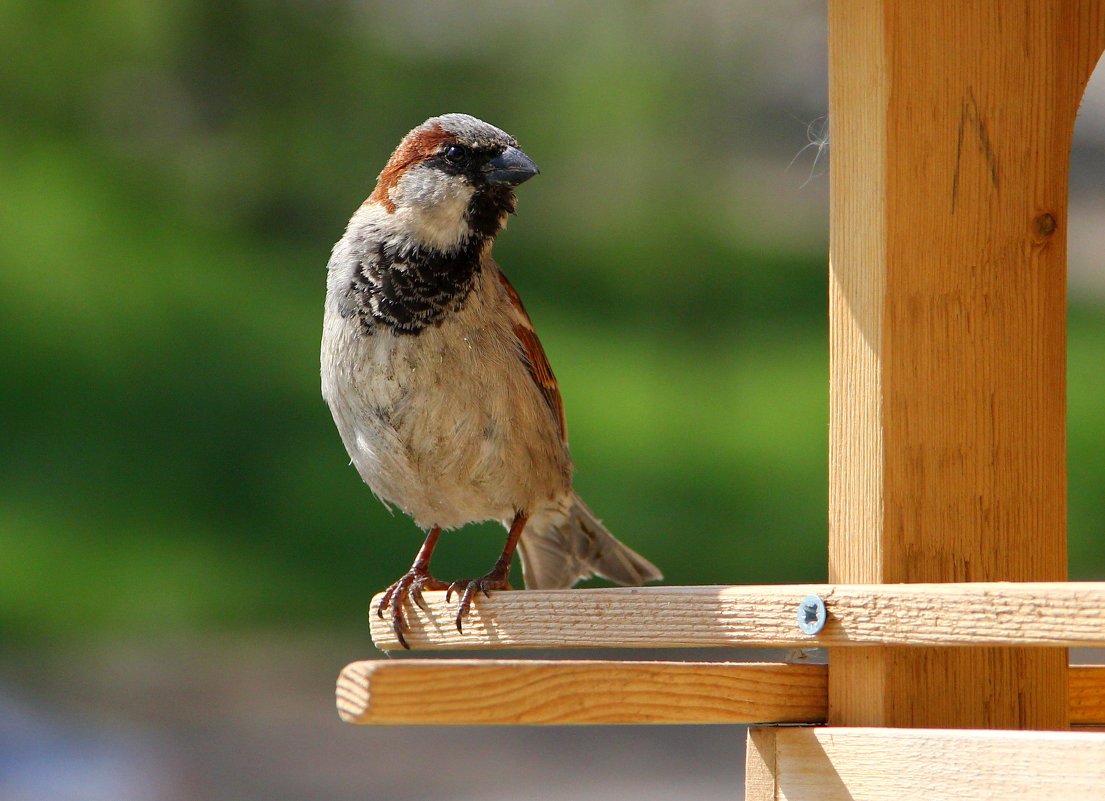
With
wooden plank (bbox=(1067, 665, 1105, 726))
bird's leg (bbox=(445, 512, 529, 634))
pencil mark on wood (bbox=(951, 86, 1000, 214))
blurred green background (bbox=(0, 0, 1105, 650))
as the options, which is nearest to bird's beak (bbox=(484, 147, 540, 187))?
bird's leg (bbox=(445, 512, 529, 634))

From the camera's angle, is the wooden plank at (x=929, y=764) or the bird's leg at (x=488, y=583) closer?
the wooden plank at (x=929, y=764)

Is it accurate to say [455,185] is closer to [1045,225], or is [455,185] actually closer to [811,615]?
[1045,225]

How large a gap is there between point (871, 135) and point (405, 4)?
4.99 m

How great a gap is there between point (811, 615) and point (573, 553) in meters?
1.34

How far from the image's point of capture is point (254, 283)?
17.4ft

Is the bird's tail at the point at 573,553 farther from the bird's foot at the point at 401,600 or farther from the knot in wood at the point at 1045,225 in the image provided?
the knot in wood at the point at 1045,225

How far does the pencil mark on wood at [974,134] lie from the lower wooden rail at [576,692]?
611mm

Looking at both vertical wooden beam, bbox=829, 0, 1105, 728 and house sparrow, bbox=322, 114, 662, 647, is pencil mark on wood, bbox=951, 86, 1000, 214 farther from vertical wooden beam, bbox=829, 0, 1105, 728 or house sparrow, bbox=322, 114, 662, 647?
house sparrow, bbox=322, 114, 662, 647

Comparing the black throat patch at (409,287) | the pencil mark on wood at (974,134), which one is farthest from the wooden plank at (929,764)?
the black throat patch at (409,287)

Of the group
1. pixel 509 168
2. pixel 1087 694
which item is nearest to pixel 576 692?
pixel 1087 694

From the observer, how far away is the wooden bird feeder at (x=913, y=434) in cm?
147

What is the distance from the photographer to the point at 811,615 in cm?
144

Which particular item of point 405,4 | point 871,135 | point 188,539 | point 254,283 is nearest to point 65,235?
point 254,283

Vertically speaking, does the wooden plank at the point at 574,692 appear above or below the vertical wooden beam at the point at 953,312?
below
